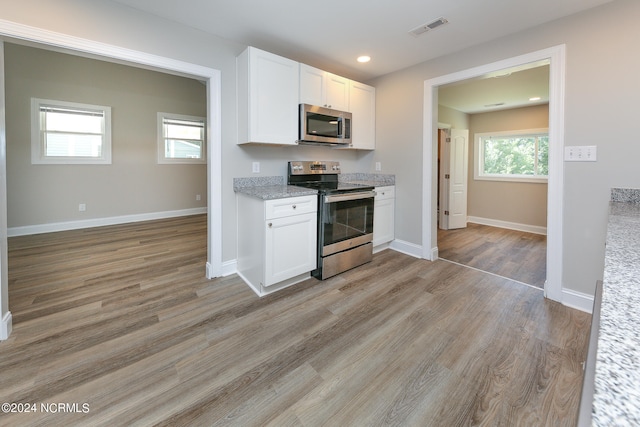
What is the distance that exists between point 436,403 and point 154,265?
3097mm

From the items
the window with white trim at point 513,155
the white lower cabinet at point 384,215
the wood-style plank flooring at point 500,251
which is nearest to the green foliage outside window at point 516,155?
the window with white trim at point 513,155

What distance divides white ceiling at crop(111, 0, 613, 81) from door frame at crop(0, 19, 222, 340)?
379mm

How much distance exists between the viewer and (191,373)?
159 centimetres

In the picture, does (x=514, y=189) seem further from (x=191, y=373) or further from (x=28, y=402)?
(x=28, y=402)

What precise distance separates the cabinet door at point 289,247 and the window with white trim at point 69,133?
441 centimetres

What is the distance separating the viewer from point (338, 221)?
2.90 meters

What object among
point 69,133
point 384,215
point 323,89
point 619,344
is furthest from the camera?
point 69,133

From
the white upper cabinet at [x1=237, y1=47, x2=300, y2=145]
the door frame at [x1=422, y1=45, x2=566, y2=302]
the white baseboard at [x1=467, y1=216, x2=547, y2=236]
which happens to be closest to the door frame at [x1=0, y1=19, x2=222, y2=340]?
the white upper cabinet at [x1=237, y1=47, x2=300, y2=145]

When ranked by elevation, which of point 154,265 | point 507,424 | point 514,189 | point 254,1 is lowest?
point 507,424

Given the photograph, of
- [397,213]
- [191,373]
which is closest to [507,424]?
[191,373]

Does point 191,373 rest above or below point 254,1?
below

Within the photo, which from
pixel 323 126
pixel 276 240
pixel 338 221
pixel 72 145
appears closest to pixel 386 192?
pixel 338 221

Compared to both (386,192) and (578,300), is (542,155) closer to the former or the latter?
(386,192)

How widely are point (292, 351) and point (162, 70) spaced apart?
8.41 ft
